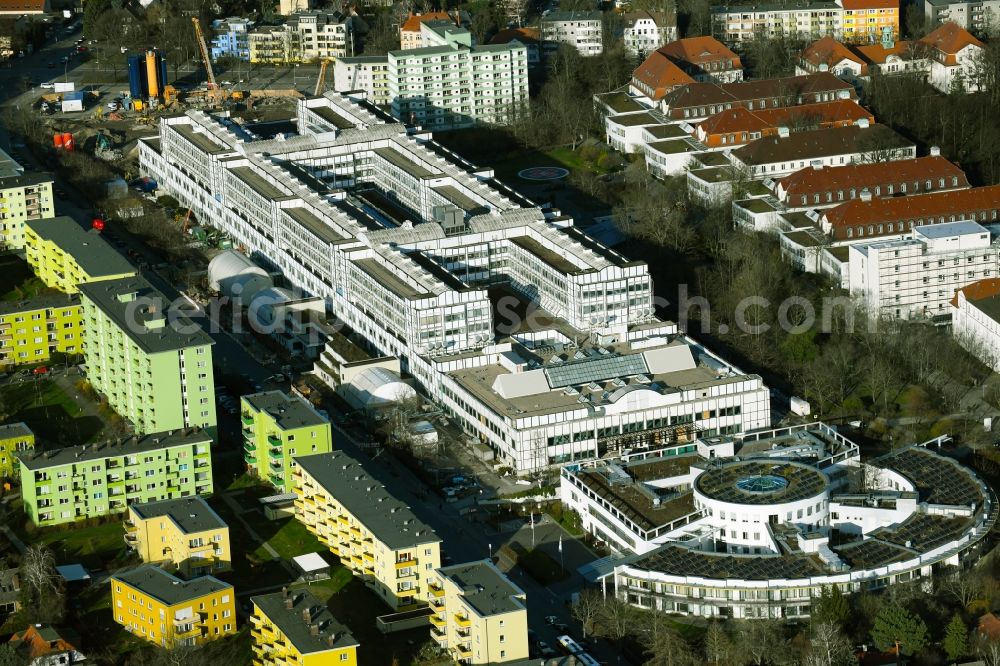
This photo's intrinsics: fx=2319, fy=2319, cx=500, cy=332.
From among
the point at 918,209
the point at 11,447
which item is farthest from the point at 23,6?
the point at 11,447

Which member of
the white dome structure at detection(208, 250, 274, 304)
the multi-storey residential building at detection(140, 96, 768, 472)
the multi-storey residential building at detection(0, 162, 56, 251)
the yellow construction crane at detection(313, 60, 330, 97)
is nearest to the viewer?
the multi-storey residential building at detection(140, 96, 768, 472)

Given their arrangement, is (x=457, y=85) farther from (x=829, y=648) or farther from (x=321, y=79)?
(x=829, y=648)

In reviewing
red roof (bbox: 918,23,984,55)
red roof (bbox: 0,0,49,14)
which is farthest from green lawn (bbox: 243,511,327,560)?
red roof (bbox: 0,0,49,14)

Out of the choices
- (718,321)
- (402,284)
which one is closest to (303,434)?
(402,284)

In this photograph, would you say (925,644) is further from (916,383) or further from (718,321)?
(718,321)

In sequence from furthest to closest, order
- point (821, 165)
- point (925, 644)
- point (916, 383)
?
1. point (821, 165)
2. point (916, 383)
3. point (925, 644)

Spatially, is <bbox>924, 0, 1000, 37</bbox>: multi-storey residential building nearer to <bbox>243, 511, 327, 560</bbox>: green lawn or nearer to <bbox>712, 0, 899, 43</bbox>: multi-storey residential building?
<bbox>712, 0, 899, 43</bbox>: multi-storey residential building
